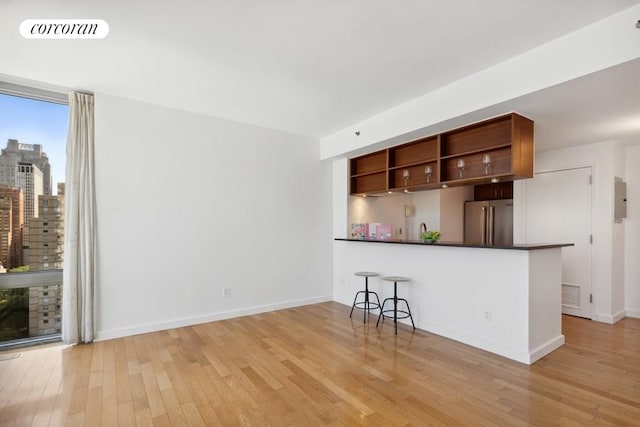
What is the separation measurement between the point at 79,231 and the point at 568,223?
6.51 m

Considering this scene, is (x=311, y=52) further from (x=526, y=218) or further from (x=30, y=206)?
(x=526, y=218)

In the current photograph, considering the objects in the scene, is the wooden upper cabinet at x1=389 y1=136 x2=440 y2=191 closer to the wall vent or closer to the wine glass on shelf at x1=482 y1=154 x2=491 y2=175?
the wine glass on shelf at x1=482 y1=154 x2=491 y2=175

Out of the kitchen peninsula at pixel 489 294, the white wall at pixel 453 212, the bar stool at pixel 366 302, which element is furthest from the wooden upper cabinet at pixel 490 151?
the white wall at pixel 453 212

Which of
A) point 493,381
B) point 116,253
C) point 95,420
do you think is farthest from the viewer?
point 116,253

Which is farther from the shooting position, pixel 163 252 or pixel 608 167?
pixel 608 167

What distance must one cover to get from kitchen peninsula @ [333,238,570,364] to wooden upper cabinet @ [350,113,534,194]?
33.2 inches

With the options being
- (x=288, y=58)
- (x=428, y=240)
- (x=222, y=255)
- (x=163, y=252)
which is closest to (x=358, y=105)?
(x=288, y=58)

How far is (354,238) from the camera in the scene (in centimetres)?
524

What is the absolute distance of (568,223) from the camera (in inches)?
185

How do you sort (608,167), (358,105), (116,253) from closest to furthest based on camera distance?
(116,253)
(358,105)
(608,167)

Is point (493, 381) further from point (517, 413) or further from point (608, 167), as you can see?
point (608, 167)

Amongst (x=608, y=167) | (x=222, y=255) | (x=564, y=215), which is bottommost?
(x=222, y=255)

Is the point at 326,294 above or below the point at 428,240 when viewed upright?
below

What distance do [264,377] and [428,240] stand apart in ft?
8.66
